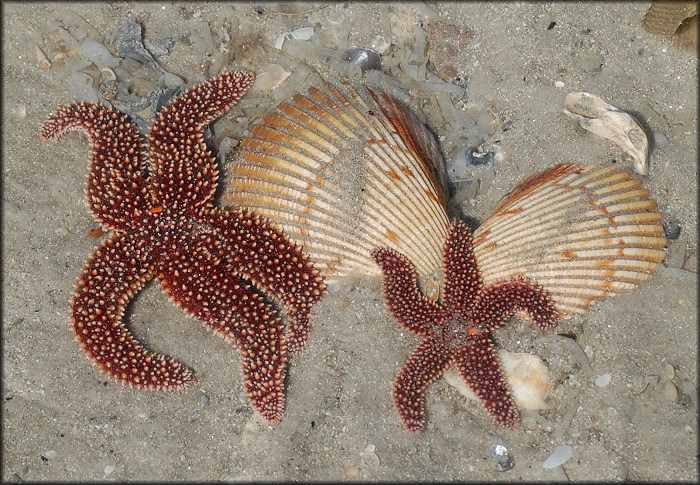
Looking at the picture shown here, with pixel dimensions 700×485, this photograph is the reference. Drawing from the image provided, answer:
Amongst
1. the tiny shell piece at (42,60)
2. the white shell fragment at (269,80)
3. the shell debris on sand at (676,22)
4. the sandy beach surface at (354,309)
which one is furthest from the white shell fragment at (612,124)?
the tiny shell piece at (42,60)

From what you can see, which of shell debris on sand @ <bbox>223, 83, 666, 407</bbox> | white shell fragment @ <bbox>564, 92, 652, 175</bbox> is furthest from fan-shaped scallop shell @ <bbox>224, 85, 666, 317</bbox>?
white shell fragment @ <bbox>564, 92, 652, 175</bbox>

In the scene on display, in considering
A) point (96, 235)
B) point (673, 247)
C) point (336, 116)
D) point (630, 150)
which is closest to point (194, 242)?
point (96, 235)

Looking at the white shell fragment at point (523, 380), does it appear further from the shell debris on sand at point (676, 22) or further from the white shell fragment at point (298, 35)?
the white shell fragment at point (298, 35)

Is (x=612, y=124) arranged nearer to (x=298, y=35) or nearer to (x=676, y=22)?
(x=676, y=22)

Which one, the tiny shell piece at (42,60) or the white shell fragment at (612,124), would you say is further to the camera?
the tiny shell piece at (42,60)

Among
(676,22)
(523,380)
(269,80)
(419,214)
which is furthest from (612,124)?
(269,80)

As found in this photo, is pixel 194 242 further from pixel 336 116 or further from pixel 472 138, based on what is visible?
pixel 472 138
